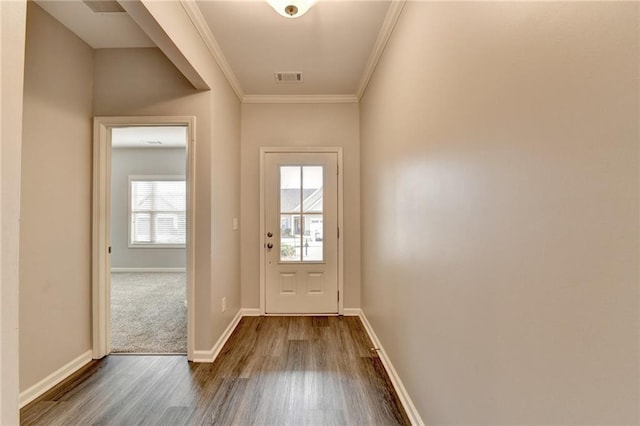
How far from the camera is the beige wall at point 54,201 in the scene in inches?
75.3

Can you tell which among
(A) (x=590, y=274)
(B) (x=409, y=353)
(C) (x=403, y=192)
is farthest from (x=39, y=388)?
(A) (x=590, y=274)

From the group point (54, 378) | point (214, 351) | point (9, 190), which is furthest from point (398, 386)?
point (54, 378)

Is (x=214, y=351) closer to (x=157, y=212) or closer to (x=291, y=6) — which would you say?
(x=291, y=6)

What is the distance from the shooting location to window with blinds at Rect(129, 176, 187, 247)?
6.16m

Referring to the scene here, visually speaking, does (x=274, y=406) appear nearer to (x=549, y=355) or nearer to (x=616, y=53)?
(x=549, y=355)

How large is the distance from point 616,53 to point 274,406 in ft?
7.25

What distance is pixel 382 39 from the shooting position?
226 centimetres

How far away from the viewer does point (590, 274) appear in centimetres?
62

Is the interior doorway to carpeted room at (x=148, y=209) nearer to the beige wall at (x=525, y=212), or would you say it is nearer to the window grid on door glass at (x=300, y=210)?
the window grid on door glass at (x=300, y=210)

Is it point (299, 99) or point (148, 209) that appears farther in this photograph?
point (148, 209)

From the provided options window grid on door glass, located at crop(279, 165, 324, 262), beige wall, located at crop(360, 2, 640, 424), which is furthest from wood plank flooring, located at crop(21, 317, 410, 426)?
window grid on door glass, located at crop(279, 165, 324, 262)

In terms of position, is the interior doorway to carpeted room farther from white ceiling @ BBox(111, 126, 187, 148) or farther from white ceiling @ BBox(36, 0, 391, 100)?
white ceiling @ BBox(36, 0, 391, 100)

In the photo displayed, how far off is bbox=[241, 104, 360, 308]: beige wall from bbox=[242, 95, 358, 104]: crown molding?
45 millimetres

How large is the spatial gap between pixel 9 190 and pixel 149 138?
213 inches
